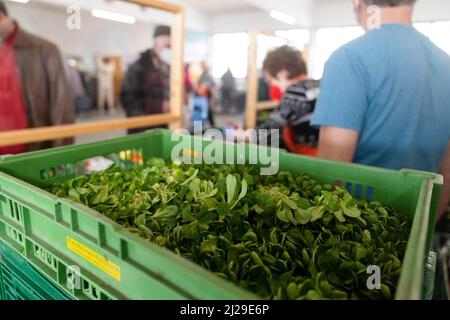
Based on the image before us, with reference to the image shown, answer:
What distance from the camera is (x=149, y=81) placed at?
2531 millimetres

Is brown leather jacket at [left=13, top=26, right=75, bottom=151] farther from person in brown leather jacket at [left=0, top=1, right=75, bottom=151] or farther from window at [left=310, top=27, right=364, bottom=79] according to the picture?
window at [left=310, top=27, right=364, bottom=79]

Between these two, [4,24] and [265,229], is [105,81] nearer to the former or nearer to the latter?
[4,24]

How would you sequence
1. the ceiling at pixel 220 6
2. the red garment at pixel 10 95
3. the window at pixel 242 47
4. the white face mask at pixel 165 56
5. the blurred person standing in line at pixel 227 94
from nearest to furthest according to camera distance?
the red garment at pixel 10 95
the white face mask at pixel 165 56
the window at pixel 242 47
the blurred person standing in line at pixel 227 94
the ceiling at pixel 220 6

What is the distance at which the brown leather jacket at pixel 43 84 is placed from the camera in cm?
187

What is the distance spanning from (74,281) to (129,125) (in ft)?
3.76

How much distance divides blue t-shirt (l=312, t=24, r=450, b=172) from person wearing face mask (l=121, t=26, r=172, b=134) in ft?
4.82

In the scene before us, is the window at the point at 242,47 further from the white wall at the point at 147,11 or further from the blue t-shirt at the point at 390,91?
the blue t-shirt at the point at 390,91

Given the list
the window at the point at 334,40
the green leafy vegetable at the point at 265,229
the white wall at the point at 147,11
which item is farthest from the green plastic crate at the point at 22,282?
the white wall at the point at 147,11

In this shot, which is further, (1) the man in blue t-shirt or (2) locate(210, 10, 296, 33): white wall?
(2) locate(210, 10, 296, 33): white wall

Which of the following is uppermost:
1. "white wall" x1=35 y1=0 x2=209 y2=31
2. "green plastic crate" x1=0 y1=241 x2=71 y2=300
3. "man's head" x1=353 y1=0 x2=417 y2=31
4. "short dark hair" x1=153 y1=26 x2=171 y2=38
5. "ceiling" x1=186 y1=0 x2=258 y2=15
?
"ceiling" x1=186 y1=0 x2=258 y2=15

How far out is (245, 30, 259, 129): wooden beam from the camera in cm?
268

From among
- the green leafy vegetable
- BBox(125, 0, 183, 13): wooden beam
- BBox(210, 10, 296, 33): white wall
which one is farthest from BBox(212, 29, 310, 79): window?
the green leafy vegetable

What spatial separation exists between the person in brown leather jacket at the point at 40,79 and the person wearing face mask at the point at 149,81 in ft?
1.59
